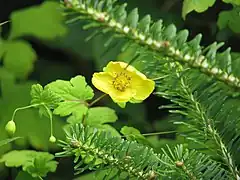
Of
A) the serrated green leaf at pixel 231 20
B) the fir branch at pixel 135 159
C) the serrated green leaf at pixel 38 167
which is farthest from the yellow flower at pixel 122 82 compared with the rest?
the serrated green leaf at pixel 231 20

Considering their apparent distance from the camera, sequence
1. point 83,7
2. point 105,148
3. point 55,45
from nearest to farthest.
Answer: point 83,7 → point 105,148 → point 55,45

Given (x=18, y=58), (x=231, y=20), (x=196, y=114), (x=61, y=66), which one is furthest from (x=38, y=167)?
(x=61, y=66)

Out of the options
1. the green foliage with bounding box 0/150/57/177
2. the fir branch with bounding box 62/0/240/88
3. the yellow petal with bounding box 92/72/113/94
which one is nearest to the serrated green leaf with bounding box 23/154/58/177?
the green foliage with bounding box 0/150/57/177

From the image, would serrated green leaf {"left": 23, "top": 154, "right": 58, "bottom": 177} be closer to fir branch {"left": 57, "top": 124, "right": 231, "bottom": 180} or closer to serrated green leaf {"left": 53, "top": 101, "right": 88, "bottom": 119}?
serrated green leaf {"left": 53, "top": 101, "right": 88, "bottom": 119}

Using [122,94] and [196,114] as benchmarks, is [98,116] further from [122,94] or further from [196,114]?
[196,114]

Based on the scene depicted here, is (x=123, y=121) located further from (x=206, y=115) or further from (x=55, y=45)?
(x=206, y=115)

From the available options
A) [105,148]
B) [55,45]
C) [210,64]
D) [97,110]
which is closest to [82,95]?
[97,110]
